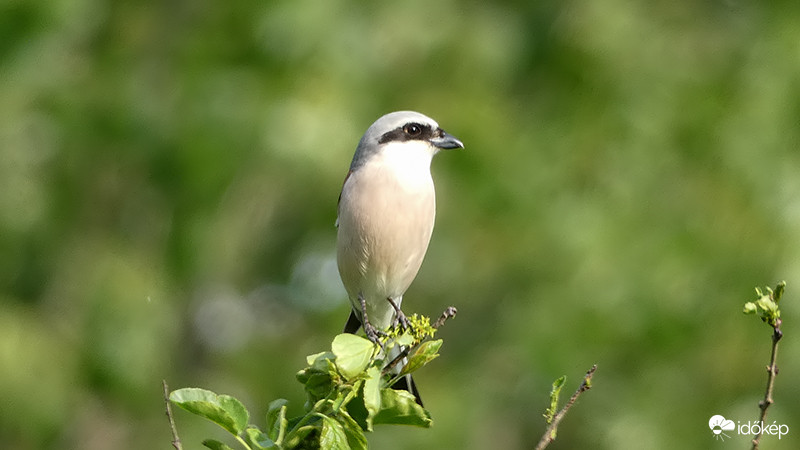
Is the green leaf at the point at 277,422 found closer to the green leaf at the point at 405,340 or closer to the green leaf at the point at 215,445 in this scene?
the green leaf at the point at 215,445

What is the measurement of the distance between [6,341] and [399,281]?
5.68 metres

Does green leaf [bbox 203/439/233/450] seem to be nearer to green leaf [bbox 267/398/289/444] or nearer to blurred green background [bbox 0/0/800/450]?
green leaf [bbox 267/398/289/444]

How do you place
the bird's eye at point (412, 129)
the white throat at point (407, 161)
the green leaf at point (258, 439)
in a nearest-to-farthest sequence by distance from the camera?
the green leaf at point (258, 439) → the white throat at point (407, 161) → the bird's eye at point (412, 129)

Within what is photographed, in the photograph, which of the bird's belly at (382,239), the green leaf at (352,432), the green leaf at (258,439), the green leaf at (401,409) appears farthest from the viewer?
the bird's belly at (382,239)

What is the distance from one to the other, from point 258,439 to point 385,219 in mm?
1822

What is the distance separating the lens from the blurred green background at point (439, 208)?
30.3 feet

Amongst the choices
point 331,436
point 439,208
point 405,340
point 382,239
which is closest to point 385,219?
point 382,239

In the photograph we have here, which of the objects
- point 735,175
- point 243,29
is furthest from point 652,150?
point 243,29

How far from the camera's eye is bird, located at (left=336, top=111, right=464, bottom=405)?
4.30m

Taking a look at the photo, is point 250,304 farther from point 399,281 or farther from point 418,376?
point 399,281

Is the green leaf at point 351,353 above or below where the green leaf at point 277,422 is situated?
above


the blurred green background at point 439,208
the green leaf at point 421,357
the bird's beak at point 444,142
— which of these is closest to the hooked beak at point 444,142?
the bird's beak at point 444,142

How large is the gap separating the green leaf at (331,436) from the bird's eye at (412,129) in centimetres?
223

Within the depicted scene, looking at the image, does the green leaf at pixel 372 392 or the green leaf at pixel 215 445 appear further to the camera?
the green leaf at pixel 372 392
